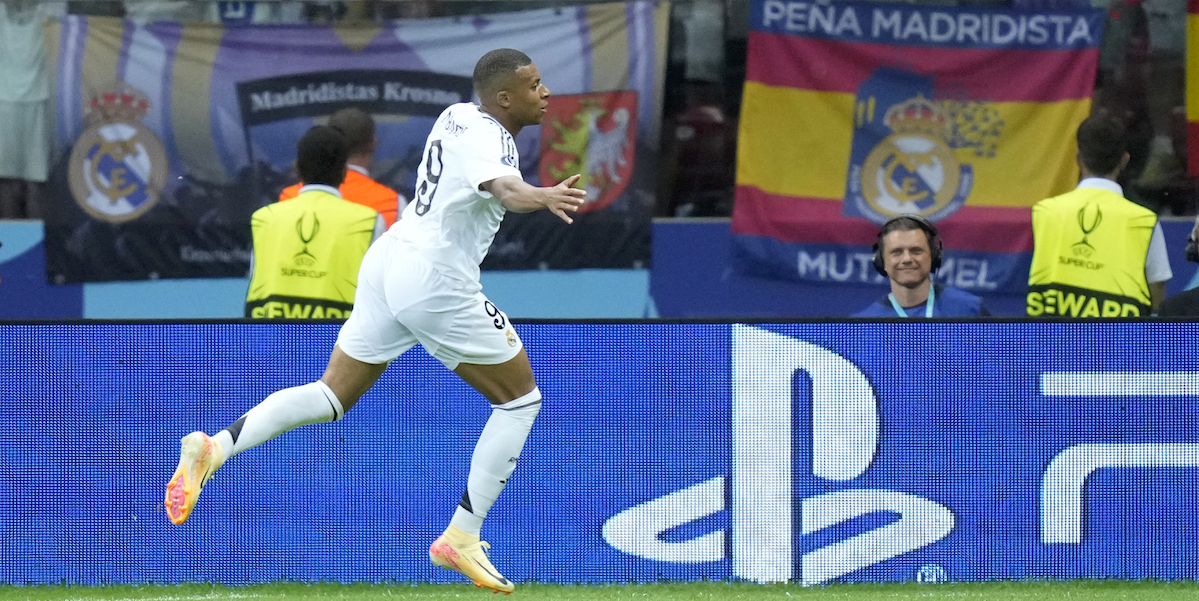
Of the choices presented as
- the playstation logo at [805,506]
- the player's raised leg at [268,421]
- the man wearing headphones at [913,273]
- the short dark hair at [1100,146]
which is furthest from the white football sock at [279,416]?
the short dark hair at [1100,146]

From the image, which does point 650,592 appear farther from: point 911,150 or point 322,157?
point 911,150

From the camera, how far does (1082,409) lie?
5.79 meters

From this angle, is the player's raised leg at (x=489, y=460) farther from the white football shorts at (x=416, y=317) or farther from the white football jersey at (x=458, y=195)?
the white football jersey at (x=458, y=195)

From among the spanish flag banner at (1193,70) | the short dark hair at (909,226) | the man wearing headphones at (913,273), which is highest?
the spanish flag banner at (1193,70)

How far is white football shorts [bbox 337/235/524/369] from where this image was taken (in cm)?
483

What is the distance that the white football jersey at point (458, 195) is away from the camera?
466cm

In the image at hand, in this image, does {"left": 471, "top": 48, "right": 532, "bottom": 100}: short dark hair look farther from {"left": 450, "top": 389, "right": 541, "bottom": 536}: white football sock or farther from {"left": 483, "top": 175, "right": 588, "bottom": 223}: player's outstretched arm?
{"left": 450, "top": 389, "right": 541, "bottom": 536}: white football sock

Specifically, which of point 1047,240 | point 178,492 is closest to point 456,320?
point 178,492

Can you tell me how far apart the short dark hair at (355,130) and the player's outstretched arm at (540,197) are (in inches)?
113

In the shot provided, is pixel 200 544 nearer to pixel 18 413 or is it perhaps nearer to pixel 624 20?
pixel 18 413

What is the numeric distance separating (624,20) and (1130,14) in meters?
2.84

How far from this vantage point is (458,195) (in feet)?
15.7

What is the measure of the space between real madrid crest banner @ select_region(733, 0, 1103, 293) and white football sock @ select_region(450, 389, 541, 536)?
4.25 m

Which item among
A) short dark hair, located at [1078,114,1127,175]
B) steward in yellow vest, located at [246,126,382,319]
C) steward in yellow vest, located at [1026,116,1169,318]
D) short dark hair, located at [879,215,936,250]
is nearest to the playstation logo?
short dark hair, located at [879,215,936,250]
